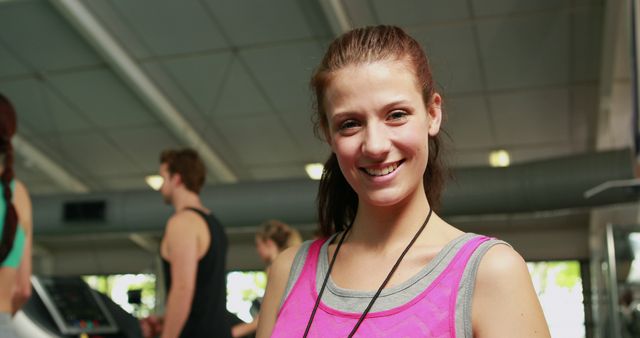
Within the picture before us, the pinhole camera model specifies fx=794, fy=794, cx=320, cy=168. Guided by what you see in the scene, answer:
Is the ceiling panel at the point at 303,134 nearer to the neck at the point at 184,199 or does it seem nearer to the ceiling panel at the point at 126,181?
the ceiling panel at the point at 126,181

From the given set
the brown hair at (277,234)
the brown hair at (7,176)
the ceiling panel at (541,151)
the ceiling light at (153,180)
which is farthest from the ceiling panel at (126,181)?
the brown hair at (7,176)

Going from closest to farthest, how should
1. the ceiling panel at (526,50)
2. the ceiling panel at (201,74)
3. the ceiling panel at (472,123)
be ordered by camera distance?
the ceiling panel at (526,50) < the ceiling panel at (201,74) < the ceiling panel at (472,123)

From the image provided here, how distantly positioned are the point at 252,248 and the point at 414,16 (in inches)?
293

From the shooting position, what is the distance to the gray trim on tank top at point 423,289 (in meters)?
0.89

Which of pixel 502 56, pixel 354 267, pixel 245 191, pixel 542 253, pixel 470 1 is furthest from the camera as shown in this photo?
pixel 542 253

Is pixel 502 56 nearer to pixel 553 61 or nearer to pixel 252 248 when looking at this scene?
pixel 553 61

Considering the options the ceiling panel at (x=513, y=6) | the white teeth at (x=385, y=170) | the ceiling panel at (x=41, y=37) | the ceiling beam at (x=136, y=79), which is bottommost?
the white teeth at (x=385, y=170)

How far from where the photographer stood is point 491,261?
893 millimetres

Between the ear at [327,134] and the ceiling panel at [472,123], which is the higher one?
the ceiling panel at [472,123]

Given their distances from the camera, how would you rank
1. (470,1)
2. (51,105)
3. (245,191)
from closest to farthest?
1. (470,1)
2. (245,191)
3. (51,105)

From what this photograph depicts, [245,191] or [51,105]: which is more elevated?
[51,105]

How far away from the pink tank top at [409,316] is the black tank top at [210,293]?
1.71 metres

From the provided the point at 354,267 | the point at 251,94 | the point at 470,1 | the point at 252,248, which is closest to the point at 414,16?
the point at 470,1

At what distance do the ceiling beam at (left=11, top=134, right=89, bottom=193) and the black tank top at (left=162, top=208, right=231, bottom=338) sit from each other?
832 cm
